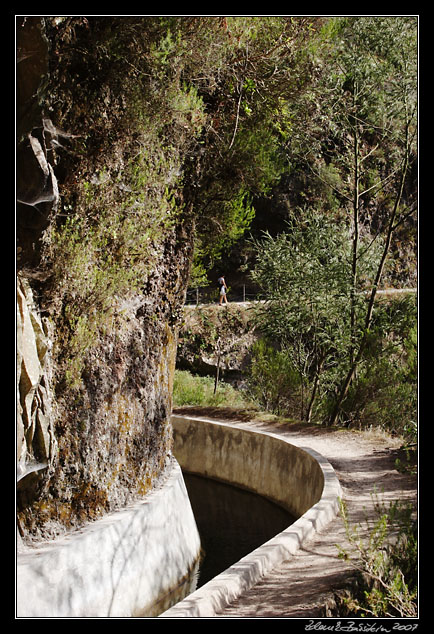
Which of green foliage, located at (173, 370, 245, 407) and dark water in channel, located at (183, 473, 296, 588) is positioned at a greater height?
green foliage, located at (173, 370, 245, 407)

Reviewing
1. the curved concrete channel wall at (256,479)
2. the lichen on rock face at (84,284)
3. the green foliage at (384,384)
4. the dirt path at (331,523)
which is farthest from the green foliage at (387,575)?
the green foliage at (384,384)

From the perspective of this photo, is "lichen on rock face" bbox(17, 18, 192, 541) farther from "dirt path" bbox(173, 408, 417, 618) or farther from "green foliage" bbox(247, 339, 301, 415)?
"green foliage" bbox(247, 339, 301, 415)

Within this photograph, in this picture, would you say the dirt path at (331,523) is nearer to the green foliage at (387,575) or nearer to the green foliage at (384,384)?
the green foliage at (387,575)

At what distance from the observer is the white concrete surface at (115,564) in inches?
225

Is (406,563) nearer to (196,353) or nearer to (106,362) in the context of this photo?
(106,362)

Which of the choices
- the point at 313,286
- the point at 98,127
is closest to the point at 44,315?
the point at 98,127

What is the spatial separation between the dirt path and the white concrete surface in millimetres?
1806

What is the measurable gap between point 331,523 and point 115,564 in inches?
90.0

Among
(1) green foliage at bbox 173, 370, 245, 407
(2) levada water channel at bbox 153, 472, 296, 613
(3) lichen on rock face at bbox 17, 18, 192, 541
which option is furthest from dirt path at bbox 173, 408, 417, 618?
(1) green foliage at bbox 173, 370, 245, 407

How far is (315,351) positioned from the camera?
48.9 ft

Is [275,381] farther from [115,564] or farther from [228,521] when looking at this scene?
[115,564]

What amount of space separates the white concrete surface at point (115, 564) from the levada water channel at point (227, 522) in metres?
0.42

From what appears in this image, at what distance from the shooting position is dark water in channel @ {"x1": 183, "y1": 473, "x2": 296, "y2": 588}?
902 centimetres

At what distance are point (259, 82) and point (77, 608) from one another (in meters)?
6.56
